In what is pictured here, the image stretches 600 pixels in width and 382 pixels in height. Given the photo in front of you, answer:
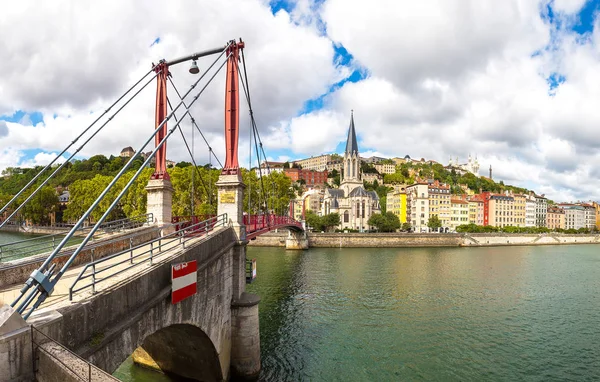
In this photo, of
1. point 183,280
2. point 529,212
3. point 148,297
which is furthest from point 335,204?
point 148,297

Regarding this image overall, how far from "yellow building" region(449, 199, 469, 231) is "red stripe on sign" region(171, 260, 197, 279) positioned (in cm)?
10637

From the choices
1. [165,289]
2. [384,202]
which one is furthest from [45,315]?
[384,202]

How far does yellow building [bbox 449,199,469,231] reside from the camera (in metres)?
107

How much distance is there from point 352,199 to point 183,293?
100 meters

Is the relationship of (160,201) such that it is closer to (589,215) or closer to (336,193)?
(336,193)

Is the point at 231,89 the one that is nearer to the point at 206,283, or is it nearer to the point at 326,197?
the point at 206,283

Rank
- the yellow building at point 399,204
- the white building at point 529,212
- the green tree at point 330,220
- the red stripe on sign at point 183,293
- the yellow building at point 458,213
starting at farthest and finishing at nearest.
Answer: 1. the white building at point 529,212
2. the yellow building at point 399,204
3. the yellow building at point 458,213
4. the green tree at point 330,220
5. the red stripe on sign at point 183,293

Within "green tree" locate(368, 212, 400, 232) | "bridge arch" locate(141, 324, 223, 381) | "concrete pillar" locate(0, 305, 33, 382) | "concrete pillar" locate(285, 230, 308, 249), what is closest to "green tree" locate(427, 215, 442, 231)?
"green tree" locate(368, 212, 400, 232)

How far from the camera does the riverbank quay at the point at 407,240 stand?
233 ft

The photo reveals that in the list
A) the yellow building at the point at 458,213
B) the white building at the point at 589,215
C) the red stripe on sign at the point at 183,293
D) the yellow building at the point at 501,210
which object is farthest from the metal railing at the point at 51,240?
the white building at the point at 589,215

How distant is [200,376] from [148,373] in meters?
2.46

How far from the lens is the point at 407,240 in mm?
75750

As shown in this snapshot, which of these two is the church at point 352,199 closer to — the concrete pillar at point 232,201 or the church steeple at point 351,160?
the church steeple at point 351,160

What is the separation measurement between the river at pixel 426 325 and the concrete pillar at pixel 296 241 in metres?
23.0
